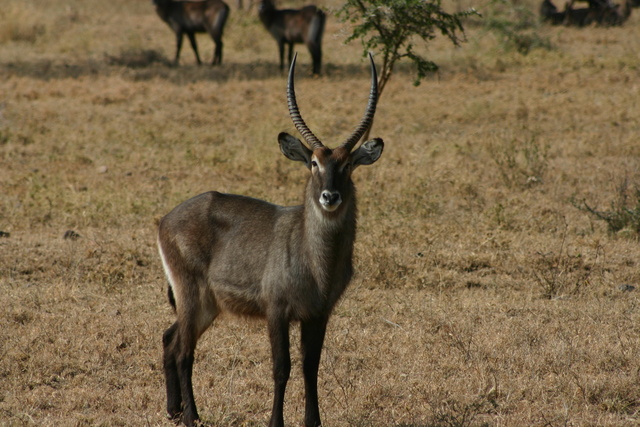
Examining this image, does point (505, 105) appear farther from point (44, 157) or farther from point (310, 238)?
point (310, 238)

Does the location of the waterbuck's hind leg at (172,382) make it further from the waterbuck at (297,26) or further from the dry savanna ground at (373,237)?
the waterbuck at (297,26)

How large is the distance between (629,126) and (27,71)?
Result: 31.4ft

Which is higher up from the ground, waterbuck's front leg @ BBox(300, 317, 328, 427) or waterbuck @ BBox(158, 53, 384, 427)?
waterbuck @ BBox(158, 53, 384, 427)

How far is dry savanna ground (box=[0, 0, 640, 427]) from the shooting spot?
425 cm

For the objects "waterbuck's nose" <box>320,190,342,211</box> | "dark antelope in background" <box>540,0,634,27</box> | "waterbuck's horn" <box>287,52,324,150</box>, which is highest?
"dark antelope in background" <box>540,0,634,27</box>

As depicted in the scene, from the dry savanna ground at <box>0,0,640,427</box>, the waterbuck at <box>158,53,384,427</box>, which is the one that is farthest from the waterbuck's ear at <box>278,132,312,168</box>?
the dry savanna ground at <box>0,0,640,427</box>

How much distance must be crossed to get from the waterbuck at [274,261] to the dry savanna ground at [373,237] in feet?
1.02

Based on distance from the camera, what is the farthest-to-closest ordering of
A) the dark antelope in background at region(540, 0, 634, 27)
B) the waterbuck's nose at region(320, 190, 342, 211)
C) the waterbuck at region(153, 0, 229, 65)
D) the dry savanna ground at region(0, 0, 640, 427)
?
the dark antelope in background at region(540, 0, 634, 27)
the waterbuck at region(153, 0, 229, 65)
the dry savanna ground at region(0, 0, 640, 427)
the waterbuck's nose at region(320, 190, 342, 211)

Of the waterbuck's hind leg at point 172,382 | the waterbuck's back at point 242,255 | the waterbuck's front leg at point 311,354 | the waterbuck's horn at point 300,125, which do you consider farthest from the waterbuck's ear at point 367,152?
the waterbuck's hind leg at point 172,382

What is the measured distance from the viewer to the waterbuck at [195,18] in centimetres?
1526

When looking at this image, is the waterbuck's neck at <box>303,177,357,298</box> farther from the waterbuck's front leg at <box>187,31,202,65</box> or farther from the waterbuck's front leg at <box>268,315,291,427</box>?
the waterbuck's front leg at <box>187,31,202,65</box>

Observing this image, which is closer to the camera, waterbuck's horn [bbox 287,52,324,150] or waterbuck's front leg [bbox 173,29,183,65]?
waterbuck's horn [bbox 287,52,324,150]

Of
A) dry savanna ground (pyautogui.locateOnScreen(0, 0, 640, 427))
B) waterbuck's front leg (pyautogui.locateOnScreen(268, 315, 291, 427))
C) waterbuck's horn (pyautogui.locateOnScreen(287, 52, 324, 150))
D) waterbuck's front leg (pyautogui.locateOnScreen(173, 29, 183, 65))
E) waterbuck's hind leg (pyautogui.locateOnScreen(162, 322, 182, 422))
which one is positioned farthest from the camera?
waterbuck's front leg (pyautogui.locateOnScreen(173, 29, 183, 65))

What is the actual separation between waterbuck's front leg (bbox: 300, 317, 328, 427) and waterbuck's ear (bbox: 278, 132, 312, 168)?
2.65 feet
